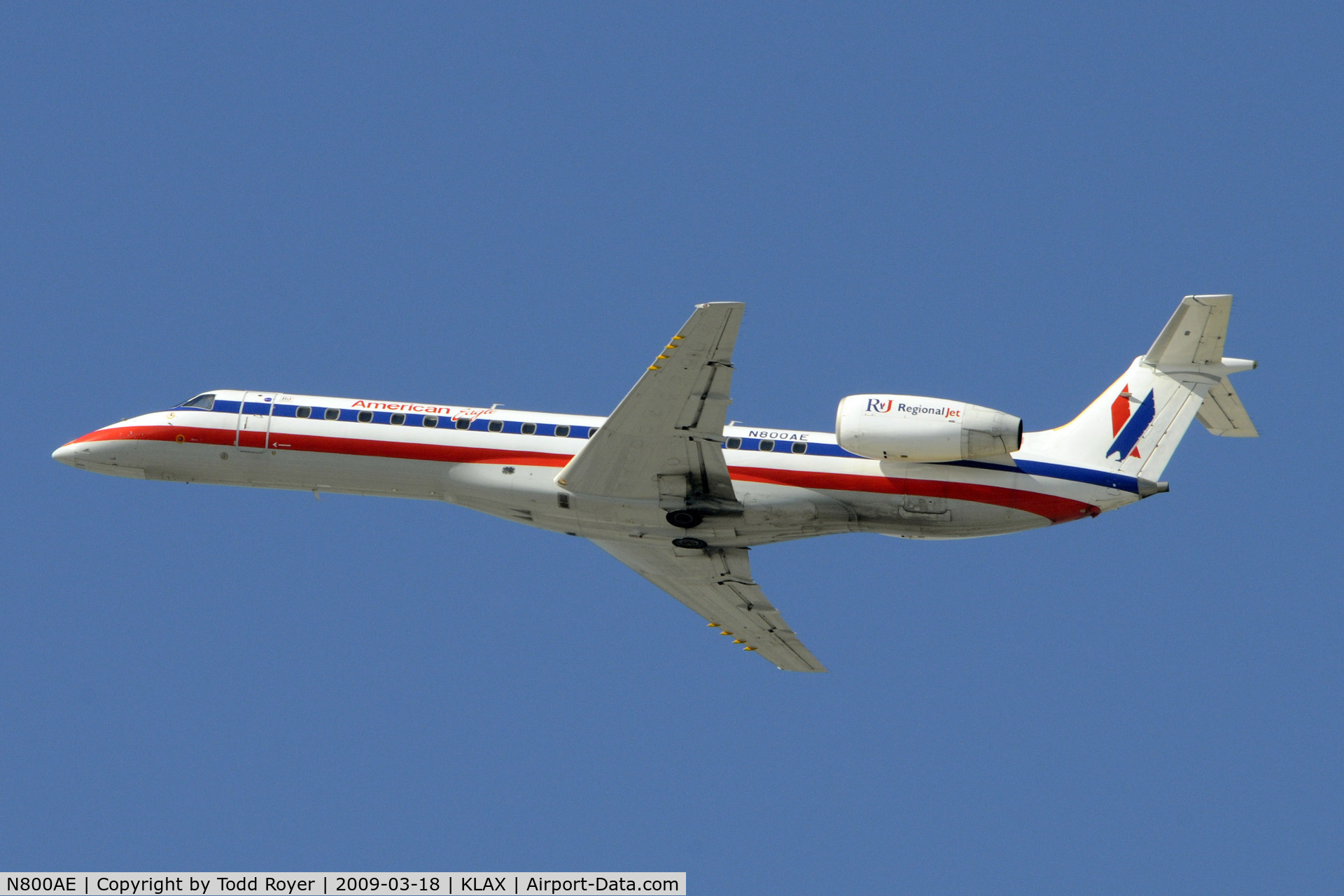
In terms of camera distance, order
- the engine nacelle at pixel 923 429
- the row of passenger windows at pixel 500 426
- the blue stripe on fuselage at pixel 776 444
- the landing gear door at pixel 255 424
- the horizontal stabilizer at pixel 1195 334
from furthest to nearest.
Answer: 1. the landing gear door at pixel 255 424
2. the row of passenger windows at pixel 500 426
3. the blue stripe on fuselage at pixel 776 444
4. the horizontal stabilizer at pixel 1195 334
5. the engine nacelle at pixel 923 429

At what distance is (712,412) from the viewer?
30094 millimetres

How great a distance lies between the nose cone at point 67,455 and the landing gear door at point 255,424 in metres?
4.11

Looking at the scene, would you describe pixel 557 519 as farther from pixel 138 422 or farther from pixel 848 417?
pixel 138 422

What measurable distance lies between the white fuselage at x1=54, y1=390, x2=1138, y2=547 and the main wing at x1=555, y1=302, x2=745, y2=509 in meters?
0.61

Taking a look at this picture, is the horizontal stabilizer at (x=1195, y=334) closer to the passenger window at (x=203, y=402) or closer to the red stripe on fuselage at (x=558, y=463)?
the red stripe on fuselage at (x=558, y=463)

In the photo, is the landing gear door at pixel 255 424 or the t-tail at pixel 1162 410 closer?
the t-tail at pixel 1162 410

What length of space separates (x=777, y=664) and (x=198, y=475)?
13.9 m

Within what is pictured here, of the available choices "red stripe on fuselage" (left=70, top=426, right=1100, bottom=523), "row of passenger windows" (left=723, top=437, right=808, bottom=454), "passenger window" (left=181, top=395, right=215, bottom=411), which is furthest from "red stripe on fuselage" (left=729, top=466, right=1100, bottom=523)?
"passenger window" (left=181, top=395, right=215, bottom=411)

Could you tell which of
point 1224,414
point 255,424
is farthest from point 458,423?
point 1224,414

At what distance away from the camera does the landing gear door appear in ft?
115

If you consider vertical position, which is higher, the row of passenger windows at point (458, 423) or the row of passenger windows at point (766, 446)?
Answer: the row of passenger windows at point (458, 423)

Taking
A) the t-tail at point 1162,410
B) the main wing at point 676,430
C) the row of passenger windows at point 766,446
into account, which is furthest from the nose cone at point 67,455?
the t-tail at point 1162,410

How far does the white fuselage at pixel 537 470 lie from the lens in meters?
31.9

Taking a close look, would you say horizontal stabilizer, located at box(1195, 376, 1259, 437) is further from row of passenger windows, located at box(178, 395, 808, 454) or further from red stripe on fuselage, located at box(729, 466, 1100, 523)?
row of passenger windows, located at box(178, 395, 808, 454)
